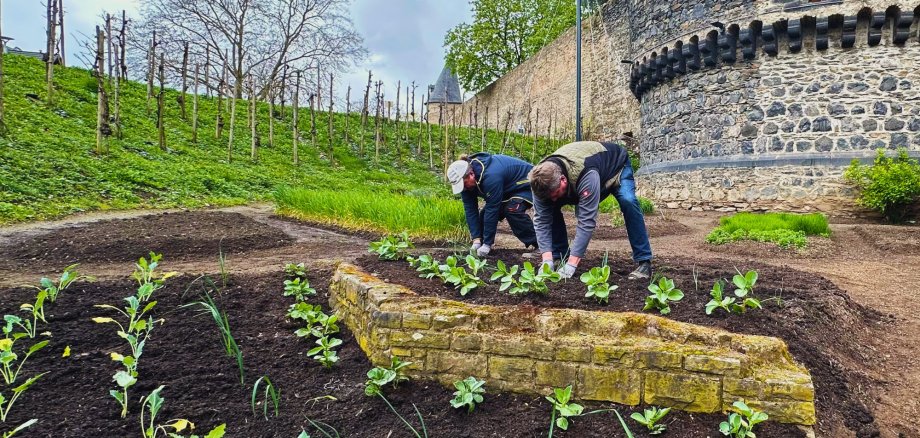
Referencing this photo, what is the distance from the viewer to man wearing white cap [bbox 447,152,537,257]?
4867 mm

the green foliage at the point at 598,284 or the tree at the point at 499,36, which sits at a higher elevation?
the tree at the point at 499,36

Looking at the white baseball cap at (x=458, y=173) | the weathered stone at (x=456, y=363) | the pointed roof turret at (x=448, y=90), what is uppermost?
the pointed roof turret at (x=448, y=90)

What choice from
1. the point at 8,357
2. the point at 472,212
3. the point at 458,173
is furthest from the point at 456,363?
the point at 472,212

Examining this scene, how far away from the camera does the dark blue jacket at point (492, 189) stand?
197 inches

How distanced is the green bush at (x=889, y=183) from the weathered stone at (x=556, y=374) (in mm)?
10496

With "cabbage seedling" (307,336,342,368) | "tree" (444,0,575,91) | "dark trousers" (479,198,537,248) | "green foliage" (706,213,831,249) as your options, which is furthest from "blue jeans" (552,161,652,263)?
"tree" (444,0,575,91)

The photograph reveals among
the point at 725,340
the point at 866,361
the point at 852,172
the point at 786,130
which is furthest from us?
the point at 786,130

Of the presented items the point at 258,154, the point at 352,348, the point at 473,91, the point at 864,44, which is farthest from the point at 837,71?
the point at 473,91

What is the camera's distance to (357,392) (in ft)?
8.65

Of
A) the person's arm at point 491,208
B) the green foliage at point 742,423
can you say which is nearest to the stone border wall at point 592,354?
the green foliage at point 742,423

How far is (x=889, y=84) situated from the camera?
1084cm

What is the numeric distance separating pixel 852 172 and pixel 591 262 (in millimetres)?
9482

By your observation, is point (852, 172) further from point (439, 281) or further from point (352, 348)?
point (352, 348)

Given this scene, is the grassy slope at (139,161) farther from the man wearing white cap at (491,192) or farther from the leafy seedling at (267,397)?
the leafy seedling at (267,397)
